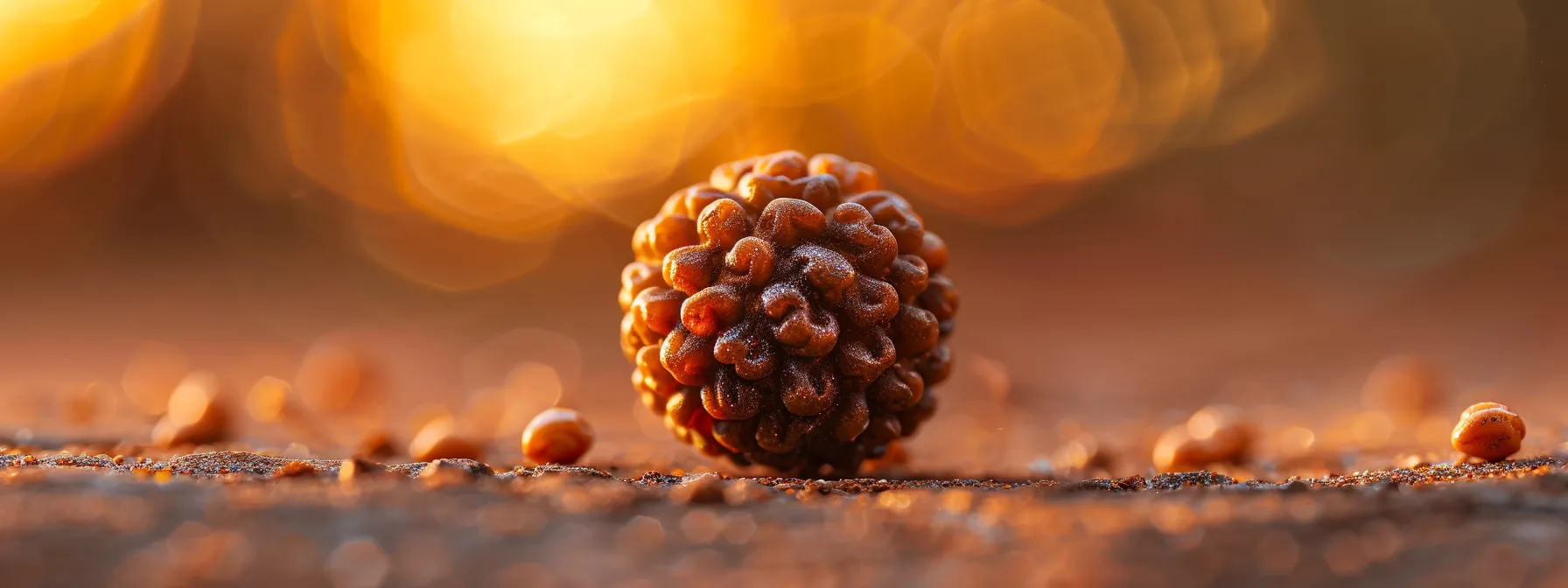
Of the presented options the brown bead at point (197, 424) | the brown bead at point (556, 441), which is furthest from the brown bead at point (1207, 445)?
the brown bead at point (197, 424)

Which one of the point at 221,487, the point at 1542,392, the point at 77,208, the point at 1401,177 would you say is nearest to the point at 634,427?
the point at 221,487

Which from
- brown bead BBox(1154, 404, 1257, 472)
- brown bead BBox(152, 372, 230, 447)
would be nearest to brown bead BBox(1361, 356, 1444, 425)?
brown bead BBox(1154, 404, 1257, 472)

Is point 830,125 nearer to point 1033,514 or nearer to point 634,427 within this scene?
point 634,427

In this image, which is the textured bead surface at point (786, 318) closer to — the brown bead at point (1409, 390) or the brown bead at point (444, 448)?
the brown bead at point (444, 448)

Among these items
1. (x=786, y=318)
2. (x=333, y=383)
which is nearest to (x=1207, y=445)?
(x=786, y=318)

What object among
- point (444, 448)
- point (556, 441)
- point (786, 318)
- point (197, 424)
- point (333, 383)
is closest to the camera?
point (786, 318)

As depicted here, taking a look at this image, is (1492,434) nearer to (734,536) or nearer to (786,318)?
(786,318)
